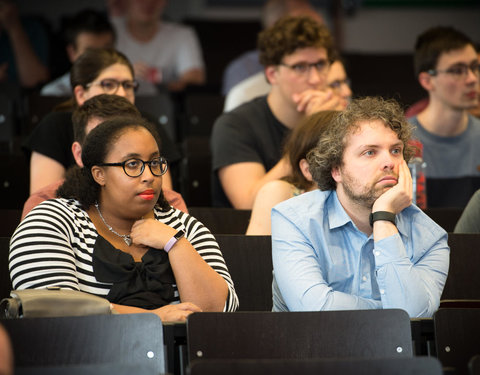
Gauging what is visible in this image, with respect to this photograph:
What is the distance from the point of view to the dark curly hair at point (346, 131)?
100 inches

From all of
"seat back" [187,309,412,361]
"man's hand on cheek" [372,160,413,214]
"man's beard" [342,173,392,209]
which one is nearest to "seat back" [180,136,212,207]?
"man's beard" [342,173,392,209]

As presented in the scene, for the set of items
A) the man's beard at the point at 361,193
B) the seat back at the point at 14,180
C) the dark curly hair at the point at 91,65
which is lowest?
the man's beard at the point at 361,193

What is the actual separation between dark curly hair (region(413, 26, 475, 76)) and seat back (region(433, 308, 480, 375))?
2419mm

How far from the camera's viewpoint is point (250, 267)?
278 cm

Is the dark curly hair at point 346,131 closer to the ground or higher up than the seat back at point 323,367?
higher up

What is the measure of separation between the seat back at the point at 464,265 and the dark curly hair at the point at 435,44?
170cm

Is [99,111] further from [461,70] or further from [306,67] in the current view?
[461,70]

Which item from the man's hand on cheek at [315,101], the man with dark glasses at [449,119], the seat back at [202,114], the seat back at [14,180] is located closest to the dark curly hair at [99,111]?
the seat back at [14,180]

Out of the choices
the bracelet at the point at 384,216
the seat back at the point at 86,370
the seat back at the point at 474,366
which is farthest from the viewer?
the bracelet at the point at 384,216

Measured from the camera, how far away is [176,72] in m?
5.84

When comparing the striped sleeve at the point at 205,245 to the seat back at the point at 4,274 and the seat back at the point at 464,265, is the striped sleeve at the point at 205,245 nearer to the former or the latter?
the seat back at the point at 4,274

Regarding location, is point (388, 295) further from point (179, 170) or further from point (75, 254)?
point (179, 170)

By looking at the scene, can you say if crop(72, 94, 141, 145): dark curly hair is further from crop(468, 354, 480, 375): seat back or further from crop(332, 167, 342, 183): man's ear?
crop(468, 354, 480, 375): seat back

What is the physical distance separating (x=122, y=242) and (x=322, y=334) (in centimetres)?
81
